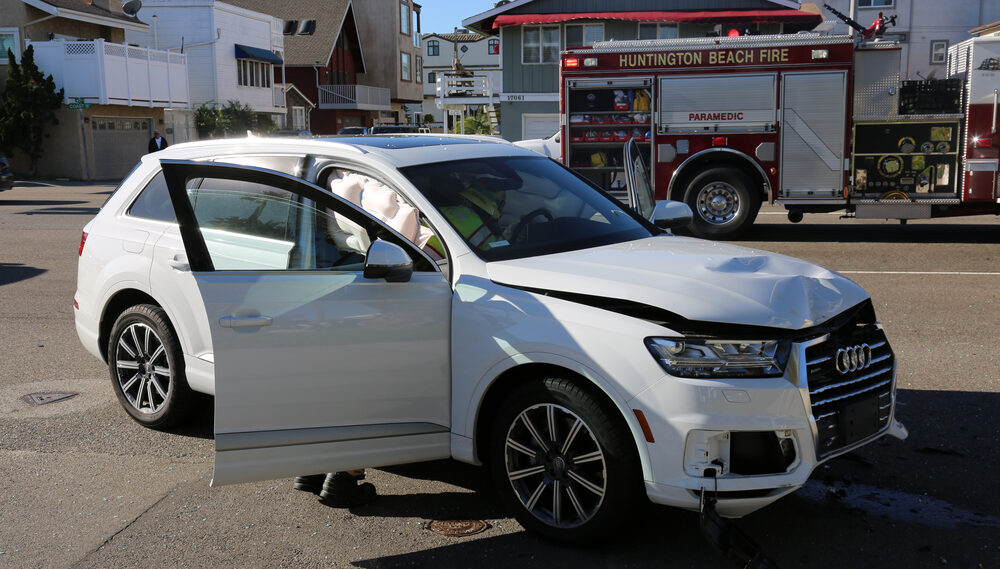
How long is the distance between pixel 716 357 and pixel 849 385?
683 millimetres

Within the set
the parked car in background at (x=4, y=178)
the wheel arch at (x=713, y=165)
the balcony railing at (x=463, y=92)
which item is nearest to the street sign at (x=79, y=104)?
the parked car in background at (x=4, y=178)

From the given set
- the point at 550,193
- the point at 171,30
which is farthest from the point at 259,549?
the point at 171,30

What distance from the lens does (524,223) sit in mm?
4730

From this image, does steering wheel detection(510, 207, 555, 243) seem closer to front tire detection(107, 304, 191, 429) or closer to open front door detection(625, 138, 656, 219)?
open front door detection(625, 138, 656, 219)

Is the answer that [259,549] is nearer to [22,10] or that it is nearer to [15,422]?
[15,422]

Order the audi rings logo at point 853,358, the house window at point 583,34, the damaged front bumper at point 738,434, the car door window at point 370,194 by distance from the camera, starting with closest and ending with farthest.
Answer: the damaged front bumper at point 738,434 < the audi rings logo at point 853,358 < the car door window at point 370,194 < the house window at point 583,34

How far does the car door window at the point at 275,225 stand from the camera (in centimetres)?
422

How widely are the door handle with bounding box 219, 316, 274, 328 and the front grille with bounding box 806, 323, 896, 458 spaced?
86.8 inches

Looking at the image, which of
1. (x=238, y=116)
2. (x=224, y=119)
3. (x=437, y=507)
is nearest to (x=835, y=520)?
(x=437, y=507)

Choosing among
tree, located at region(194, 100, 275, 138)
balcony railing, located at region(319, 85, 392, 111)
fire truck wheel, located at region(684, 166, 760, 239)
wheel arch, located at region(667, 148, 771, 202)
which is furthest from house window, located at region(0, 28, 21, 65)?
fire truck wheel, located at region(684, 166, 760, 239)

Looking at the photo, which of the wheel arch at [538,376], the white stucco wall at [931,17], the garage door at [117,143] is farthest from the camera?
the white stucco wall at [931,17]

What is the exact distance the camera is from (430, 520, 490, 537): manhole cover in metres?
4.26

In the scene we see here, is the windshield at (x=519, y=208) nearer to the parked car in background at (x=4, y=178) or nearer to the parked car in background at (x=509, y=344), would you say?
the parked car in background at (x=509, y=344)

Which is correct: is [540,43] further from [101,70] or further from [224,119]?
[224,119]
